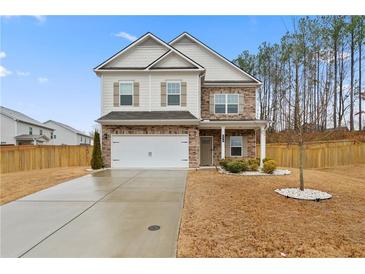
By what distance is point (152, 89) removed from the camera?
1381cm

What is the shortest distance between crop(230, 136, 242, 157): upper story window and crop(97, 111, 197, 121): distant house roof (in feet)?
11.9

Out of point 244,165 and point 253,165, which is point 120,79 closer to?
point 244,165

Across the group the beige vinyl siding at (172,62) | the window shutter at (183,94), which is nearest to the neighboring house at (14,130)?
the beige vinyl siding at (172,62)

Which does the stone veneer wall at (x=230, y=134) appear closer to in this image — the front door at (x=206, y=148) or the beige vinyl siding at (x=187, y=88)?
the front door at (x=206, y=148)

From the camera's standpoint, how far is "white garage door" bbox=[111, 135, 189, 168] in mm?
13430

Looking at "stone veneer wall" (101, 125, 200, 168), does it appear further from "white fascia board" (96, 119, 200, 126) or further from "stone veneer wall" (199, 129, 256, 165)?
"stone veneer wall" (199, 129, 256, 165)

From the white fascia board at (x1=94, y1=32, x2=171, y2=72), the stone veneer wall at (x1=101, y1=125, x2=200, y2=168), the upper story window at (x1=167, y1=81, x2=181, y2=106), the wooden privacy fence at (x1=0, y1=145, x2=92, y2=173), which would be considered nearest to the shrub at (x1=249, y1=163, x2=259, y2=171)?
the stone veneer wall at (x1=101, y1=125, x2=200, y2=168)

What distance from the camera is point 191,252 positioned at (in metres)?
3.55

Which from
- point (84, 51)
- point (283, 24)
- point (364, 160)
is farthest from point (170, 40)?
point (364, 160)

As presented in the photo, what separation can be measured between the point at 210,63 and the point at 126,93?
20.9 feet

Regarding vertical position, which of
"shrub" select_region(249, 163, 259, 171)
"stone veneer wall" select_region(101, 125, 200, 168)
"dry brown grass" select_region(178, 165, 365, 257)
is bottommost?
"dry brown grass" select_region(178, 165, 365, 257)

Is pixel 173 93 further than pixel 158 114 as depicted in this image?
Yes

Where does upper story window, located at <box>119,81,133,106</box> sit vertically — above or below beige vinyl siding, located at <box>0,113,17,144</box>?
above

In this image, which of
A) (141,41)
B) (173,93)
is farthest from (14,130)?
(173,93)
